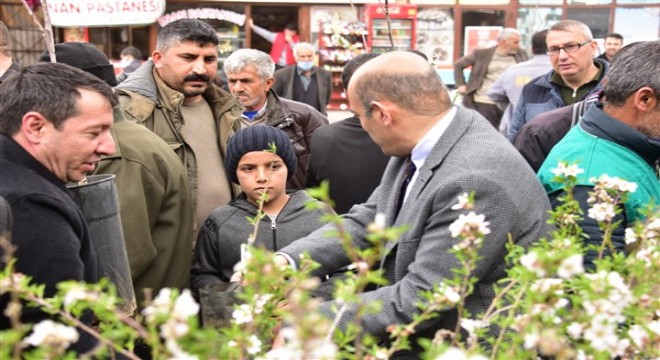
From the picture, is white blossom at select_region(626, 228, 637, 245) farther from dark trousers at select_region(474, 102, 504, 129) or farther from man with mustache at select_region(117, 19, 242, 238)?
dark trousers at select_region(474, 102, 504, 129)

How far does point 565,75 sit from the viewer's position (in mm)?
5406

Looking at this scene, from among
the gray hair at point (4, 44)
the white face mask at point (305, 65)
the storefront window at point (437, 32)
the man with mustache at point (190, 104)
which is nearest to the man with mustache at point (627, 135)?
the man with mustache at point (190, 104)

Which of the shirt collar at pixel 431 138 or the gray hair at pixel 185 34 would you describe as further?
the gray hair at pixel 185 34

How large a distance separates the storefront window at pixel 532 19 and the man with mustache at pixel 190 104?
1205 centimetres

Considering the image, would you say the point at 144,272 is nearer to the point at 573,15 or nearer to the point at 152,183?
the point at 152,183

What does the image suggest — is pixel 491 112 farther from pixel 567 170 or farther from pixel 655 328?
pixel 655 328

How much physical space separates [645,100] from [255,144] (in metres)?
1.65

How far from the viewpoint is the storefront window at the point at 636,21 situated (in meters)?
15.4

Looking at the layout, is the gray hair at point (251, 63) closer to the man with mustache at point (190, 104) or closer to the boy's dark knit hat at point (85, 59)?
the man with mustache at point (190, 104)

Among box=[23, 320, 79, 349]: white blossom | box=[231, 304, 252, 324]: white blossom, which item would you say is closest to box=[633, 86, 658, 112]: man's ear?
box=[231, 304, 252, 324]: white blossom

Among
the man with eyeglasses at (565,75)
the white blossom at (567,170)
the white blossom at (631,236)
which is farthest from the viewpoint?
the man with eyeglasses at (565,75)

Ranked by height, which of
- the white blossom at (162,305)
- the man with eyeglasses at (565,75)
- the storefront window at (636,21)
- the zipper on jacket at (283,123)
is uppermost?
the white blossom at (162,305)

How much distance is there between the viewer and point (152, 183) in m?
3.22

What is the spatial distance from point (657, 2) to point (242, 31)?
7.92 metres
